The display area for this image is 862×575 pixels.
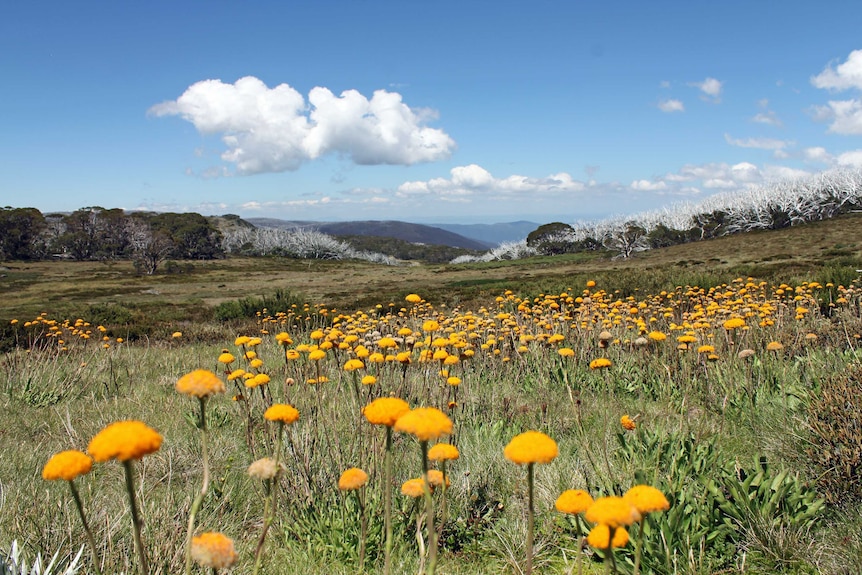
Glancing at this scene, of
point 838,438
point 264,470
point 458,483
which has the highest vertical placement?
point 264,470

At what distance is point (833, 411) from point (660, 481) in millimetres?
1398

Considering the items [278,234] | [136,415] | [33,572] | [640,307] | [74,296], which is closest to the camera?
[33,572]

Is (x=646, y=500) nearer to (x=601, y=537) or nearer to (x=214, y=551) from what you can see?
(x=601, y=537)

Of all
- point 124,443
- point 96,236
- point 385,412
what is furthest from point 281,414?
point 96,236

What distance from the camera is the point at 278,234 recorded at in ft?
413

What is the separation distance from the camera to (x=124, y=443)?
984 mm

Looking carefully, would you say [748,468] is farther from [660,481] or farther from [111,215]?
[111,215]

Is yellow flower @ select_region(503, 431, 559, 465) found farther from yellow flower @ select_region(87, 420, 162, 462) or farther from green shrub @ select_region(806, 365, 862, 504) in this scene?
green shrub @ select_region(806, 365, 862, 504)

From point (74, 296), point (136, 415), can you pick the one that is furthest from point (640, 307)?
point (74, 296)

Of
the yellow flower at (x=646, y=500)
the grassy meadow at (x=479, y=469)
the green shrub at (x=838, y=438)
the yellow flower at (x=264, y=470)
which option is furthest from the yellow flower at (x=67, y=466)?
the green shrub at (x=838, y=438)

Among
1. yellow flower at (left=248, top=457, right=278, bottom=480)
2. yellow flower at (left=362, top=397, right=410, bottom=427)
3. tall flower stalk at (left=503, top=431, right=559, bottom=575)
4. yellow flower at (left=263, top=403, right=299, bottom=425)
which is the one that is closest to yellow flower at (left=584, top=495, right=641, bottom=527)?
tall flower stalk at (left=503, top=431, right=559, bottom=575)

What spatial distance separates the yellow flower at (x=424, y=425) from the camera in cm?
111

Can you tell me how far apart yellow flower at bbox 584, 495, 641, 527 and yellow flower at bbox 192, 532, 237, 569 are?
795mm

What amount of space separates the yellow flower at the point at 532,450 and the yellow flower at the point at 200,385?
736 millimetres
